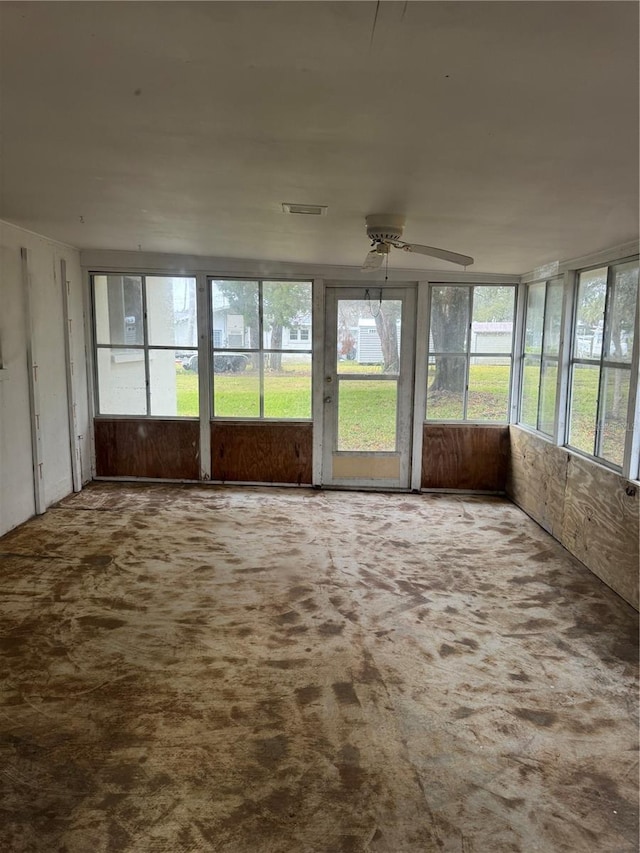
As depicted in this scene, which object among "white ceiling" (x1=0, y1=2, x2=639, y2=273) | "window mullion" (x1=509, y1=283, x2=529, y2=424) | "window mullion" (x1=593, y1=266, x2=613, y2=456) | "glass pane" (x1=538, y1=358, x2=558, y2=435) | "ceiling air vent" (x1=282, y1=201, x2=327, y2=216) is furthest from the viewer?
"window mullion" (x1=509, y1=283, x2=529, y2=424)

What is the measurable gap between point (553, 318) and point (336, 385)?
7.12ft

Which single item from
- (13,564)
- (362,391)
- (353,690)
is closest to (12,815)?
(353,690)

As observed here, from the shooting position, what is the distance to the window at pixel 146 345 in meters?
5.48

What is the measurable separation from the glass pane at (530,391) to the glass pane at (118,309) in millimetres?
3974

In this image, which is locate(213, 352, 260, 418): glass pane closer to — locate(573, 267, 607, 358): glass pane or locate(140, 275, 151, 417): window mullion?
locate(140, 275, 151, 417): window mullion

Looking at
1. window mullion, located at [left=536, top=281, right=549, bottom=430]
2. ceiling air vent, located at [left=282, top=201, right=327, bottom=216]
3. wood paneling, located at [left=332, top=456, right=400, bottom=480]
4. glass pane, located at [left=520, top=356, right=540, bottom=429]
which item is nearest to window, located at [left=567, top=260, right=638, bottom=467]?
window mullion, located at [left=536, top=281, right=549, bottom=430]

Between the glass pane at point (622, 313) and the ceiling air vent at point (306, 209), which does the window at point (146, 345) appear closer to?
the ceiling air vent at point (306, 209)

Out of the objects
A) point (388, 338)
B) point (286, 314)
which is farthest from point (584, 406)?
point (286, 314)

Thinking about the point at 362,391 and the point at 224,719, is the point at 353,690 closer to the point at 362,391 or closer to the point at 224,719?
the point at 224,719

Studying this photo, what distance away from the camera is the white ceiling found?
1.23 meters

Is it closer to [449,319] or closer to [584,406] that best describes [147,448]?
[449,319]

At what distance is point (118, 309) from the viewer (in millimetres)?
5516

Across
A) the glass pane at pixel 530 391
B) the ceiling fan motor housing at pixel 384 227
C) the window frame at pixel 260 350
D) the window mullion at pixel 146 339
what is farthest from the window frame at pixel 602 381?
the window mullion at pixel 146 339

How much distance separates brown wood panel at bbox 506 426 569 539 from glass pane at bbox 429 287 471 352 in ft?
3.53
